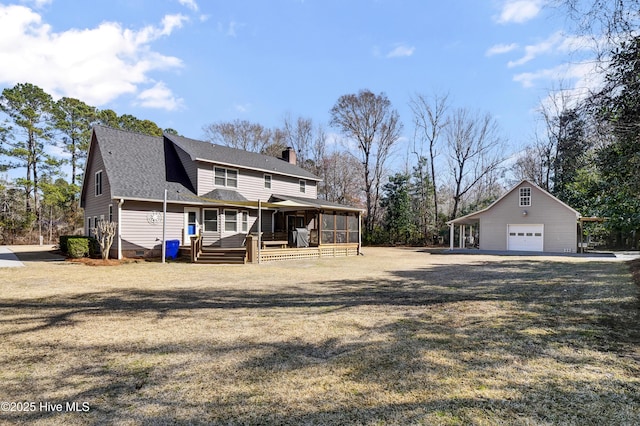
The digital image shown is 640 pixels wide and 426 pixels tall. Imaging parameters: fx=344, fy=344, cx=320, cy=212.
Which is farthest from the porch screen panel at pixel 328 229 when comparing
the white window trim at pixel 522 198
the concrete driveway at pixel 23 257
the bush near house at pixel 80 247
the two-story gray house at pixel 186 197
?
the white window trim at pixel 522 198

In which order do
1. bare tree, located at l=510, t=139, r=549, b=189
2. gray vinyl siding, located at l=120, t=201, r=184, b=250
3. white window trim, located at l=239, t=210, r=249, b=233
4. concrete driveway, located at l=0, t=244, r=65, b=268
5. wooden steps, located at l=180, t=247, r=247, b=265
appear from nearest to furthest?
concrete driveway, located at l=0, t=244, r=65, b=268 → wooden steps, located at l=180, t=247, r=247, b=265 → gray vinyl siding, located at l=120, t=201, r=184, b=250 → white window trim, located at l=239, t=210, r=249, b=233 → bare tree, located at l=510, t=139, r=549, b=189

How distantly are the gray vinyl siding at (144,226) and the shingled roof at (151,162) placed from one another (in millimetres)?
593

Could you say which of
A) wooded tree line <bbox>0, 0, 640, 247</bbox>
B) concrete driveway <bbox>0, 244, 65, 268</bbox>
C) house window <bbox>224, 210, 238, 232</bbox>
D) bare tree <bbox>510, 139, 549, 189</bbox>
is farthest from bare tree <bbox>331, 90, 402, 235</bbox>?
concrete driveway <bbox>0, 244, 65, 268</bbox>

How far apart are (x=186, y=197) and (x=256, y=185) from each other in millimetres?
4759

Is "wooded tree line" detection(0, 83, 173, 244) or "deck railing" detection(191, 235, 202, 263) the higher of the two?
"wooded tree line" detection(0, 83, 173, 244)

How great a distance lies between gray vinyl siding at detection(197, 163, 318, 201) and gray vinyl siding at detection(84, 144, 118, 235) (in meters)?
4.14

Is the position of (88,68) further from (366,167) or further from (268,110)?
(366,167)

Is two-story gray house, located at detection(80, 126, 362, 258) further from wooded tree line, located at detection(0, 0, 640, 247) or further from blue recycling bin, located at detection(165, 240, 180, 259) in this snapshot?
wooded tree line, located at detection(0, 0, 640, 247)

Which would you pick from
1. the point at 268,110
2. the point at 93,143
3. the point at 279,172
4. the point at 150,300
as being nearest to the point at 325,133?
the point at 268,110

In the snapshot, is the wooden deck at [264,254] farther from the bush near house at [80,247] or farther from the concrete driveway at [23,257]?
the concrete driveway at [23,257]

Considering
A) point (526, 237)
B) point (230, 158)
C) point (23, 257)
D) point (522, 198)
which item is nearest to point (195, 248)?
point (230, 158)

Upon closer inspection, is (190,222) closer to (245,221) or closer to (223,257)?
(245,221)

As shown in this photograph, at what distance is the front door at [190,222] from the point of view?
16859mm

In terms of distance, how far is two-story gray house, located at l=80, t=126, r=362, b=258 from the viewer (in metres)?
15.5
